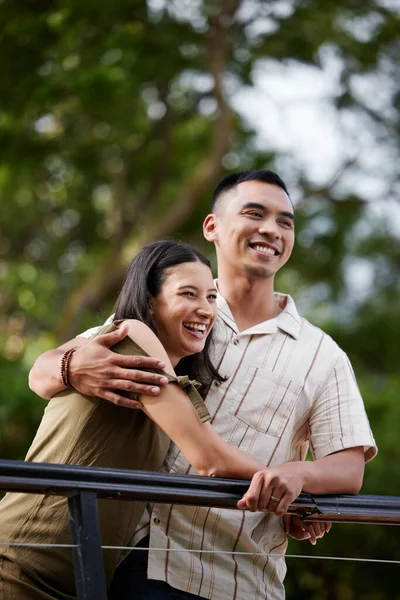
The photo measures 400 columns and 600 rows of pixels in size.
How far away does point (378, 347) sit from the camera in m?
15.4

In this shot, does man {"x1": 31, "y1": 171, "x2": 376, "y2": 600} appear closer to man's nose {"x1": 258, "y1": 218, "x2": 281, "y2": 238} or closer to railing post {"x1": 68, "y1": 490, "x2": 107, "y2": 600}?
man's nose {"x1": 258, "y1": 218, "x2": 281, "y2": 238}

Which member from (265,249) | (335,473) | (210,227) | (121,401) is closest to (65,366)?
(121,401)

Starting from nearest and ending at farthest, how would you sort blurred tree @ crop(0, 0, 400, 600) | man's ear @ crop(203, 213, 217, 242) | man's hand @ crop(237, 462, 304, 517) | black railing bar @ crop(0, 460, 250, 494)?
black railing bar @ crop(0, 460, 250, 494) → man's hand @ crop(237, 462, 304, 517) → man's ear @ crop(203, 213, 217, 242) → blurred tree @ crop(0, 0, 400, 600)

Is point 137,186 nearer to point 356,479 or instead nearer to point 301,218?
point 301,218

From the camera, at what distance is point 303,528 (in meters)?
2.57

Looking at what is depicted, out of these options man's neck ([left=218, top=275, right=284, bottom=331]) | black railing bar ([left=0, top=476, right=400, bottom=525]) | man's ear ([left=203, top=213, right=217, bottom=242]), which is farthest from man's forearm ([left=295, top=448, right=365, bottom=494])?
man's ear ([left=203, top=213, right=217, bottom=242])

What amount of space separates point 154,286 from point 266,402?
458mm

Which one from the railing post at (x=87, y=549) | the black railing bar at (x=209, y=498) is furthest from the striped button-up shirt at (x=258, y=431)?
the railing post at (x=87, y=549)

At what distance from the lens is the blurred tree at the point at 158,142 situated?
26.9 feet

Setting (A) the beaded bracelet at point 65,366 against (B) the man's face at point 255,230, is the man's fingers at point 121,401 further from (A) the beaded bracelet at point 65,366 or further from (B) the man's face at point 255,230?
(B) the man's face at point 255,230

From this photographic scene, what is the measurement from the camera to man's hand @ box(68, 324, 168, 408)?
7.26 ft

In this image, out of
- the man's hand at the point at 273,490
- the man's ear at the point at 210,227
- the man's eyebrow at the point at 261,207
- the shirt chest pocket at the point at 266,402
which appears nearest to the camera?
the man's hand at the point at 273,490

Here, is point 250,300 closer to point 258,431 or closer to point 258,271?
Result: point 258,271

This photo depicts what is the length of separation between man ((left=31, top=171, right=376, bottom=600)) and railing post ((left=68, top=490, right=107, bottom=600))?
1.35 ft
